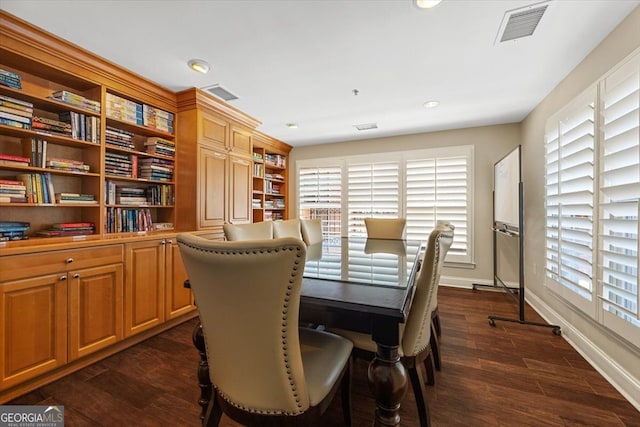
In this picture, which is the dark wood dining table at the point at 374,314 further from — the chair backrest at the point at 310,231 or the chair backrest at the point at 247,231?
the chair backrest at the point at 310,231

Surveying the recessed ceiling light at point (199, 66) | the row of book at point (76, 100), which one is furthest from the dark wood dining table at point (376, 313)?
the row of book at point (76, 100)

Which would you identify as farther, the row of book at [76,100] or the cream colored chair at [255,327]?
the row of book at [76,100]

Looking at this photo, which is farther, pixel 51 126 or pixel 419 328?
pixel 51 126

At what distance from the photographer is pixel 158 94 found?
2.71m

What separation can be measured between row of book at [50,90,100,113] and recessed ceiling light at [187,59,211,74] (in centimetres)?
86

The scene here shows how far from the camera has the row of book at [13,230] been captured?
188 centimetres

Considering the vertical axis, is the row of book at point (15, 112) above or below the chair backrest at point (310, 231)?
above

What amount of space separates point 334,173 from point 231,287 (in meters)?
4.11

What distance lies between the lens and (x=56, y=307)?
179cm

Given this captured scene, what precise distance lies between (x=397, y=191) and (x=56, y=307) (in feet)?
13.1

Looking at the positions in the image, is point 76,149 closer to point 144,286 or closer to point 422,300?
point 144,286

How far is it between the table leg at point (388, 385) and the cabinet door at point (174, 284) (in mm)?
2069

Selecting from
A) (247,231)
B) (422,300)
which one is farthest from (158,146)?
(422,300)

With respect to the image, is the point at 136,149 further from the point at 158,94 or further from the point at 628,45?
the point at 628,45
